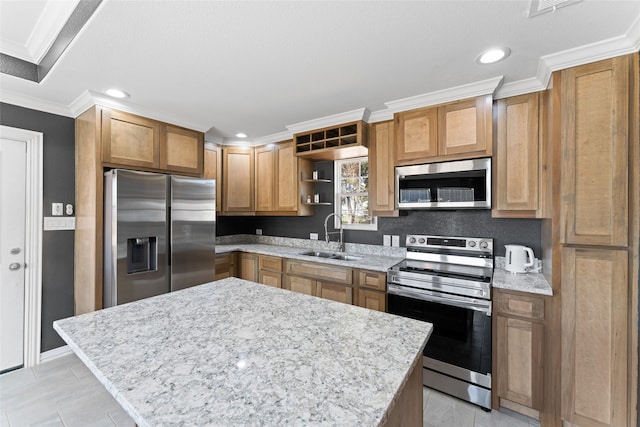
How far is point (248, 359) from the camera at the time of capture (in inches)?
36.4

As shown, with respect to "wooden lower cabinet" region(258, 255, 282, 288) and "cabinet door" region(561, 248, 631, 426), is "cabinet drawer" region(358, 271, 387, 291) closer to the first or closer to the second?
"wooden lower cabinet" region(258, 255, 282, 288)

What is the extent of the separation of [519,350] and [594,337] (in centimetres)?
42

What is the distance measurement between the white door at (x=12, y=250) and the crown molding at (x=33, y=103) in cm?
34

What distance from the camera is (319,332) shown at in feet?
3.69

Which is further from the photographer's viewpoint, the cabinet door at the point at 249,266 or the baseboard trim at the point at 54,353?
the cabinet door at the point at 249,266

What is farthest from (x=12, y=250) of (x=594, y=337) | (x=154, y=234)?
(x=594, y=337)

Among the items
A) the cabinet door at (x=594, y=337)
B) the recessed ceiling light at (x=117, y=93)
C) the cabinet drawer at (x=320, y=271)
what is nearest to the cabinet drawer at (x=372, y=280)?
the cabinet drawer at (x=320, y=271)

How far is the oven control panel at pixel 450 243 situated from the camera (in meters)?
2.51

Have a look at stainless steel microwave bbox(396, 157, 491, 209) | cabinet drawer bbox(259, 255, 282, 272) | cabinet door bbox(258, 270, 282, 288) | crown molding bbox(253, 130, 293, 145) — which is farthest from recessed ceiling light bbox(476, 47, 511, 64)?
cabinet door bbox(258, 270, 282, 288)

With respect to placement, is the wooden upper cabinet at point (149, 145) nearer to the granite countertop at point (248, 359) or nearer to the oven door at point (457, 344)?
the granite countertop at point (248, 359)

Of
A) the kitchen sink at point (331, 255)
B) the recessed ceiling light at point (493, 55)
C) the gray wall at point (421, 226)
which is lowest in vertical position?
the kitchen sink at point (331, 255)

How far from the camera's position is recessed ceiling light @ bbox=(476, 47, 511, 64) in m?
1.75

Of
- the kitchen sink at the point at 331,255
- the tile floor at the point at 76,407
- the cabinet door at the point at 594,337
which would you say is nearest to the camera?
the cabinet door at the point at 594,337

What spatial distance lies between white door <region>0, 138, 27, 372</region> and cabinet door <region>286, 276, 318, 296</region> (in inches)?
96.8
